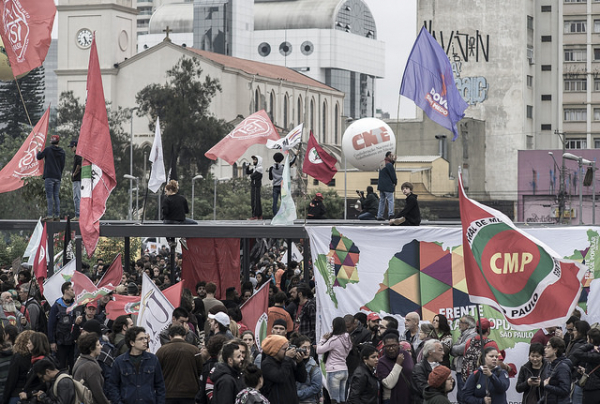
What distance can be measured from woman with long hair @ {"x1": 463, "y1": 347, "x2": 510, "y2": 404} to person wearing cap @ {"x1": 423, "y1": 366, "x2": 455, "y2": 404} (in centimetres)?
87

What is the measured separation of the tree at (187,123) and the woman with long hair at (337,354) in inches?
2694

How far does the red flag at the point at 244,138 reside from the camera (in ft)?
90.0

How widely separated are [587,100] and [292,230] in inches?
3448

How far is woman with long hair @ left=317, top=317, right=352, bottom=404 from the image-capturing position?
14.6 meters

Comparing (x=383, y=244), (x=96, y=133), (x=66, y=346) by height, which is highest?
(x=96, y=133)

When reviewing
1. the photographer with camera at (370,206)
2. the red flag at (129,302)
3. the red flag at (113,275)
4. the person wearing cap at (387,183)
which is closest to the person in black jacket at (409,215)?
the person wearing cap at (387,183)

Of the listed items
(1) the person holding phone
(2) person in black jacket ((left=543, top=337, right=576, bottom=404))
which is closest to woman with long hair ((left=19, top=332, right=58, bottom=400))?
(1) the person holding phone

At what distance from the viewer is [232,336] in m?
14.1

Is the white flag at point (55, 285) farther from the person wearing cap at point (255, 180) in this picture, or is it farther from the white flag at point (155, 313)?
the person wearing cap at point (255, 180)

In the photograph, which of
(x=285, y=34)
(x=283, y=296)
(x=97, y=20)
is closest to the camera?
(x=283, y=296)

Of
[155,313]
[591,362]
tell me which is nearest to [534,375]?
[591,362]

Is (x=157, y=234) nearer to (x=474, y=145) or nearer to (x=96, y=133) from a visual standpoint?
(x=96, y=133)

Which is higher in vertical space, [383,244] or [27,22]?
[27,22]

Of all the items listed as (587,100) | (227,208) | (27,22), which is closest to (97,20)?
(227,208)
